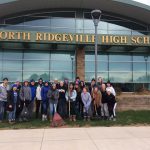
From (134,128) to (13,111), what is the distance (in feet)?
15.8

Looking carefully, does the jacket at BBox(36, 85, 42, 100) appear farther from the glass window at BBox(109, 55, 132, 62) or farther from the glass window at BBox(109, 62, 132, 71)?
the glass window at BBox(109, 55, 132, 62)

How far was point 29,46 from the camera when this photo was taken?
19.9 m

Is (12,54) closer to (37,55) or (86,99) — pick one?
(37,55)

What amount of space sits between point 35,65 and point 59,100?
754 cm

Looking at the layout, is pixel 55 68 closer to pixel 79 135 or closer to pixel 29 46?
pixel 29 46

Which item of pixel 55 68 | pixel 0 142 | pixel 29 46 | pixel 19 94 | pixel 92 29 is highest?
pixel 92 29

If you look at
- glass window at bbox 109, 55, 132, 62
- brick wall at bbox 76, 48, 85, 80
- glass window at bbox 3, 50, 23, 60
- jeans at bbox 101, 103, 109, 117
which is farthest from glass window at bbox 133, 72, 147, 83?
jeans at bbox 101, 103, 109, 117

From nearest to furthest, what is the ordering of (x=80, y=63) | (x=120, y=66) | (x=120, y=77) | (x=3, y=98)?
1. (x=3, y=98)
2. (x=80, y=63)
3. (x=120, y=77)
4. (x=120, y=66)

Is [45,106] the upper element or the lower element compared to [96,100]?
lower

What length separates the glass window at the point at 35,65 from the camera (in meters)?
20.0

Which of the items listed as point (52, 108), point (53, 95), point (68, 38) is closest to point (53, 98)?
point (53, 95)

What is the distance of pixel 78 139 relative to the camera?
29.5 ft

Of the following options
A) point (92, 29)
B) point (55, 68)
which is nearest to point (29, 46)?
point (55, 68)

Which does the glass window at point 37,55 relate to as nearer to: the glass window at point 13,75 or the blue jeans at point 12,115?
the glass window at point 13,75
